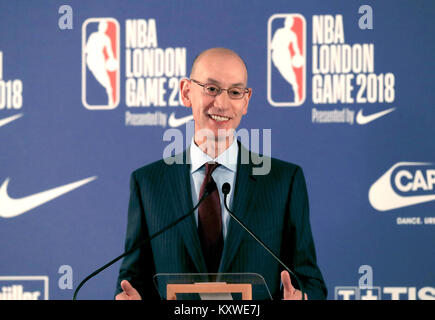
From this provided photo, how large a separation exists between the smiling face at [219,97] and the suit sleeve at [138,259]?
0.54m

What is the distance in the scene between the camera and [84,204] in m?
3.51

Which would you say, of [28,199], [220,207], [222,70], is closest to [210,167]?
[220,207]

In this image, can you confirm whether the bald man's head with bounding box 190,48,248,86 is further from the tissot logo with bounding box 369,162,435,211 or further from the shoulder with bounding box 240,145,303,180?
the tissot logo with bounding box 369,162,435,211

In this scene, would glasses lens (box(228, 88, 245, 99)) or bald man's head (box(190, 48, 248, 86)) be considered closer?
glasses lens (box(228, 88, 245, 99))

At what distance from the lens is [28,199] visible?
3535 millimetres

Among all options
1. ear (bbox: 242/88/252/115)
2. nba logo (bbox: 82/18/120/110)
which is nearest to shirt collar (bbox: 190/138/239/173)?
ear (bbox: 242/88/252/115)

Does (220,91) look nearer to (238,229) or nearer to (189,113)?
(189,113)

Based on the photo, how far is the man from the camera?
2.90 meters

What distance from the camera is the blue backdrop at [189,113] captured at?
3385mm

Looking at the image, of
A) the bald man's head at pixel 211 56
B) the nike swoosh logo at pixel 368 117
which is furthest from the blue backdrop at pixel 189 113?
the bald man's head at pixel 211 56

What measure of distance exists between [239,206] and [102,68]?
129 cm

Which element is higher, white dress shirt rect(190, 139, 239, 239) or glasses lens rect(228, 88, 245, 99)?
glasses lens rect(228, 88, 245, 99)
